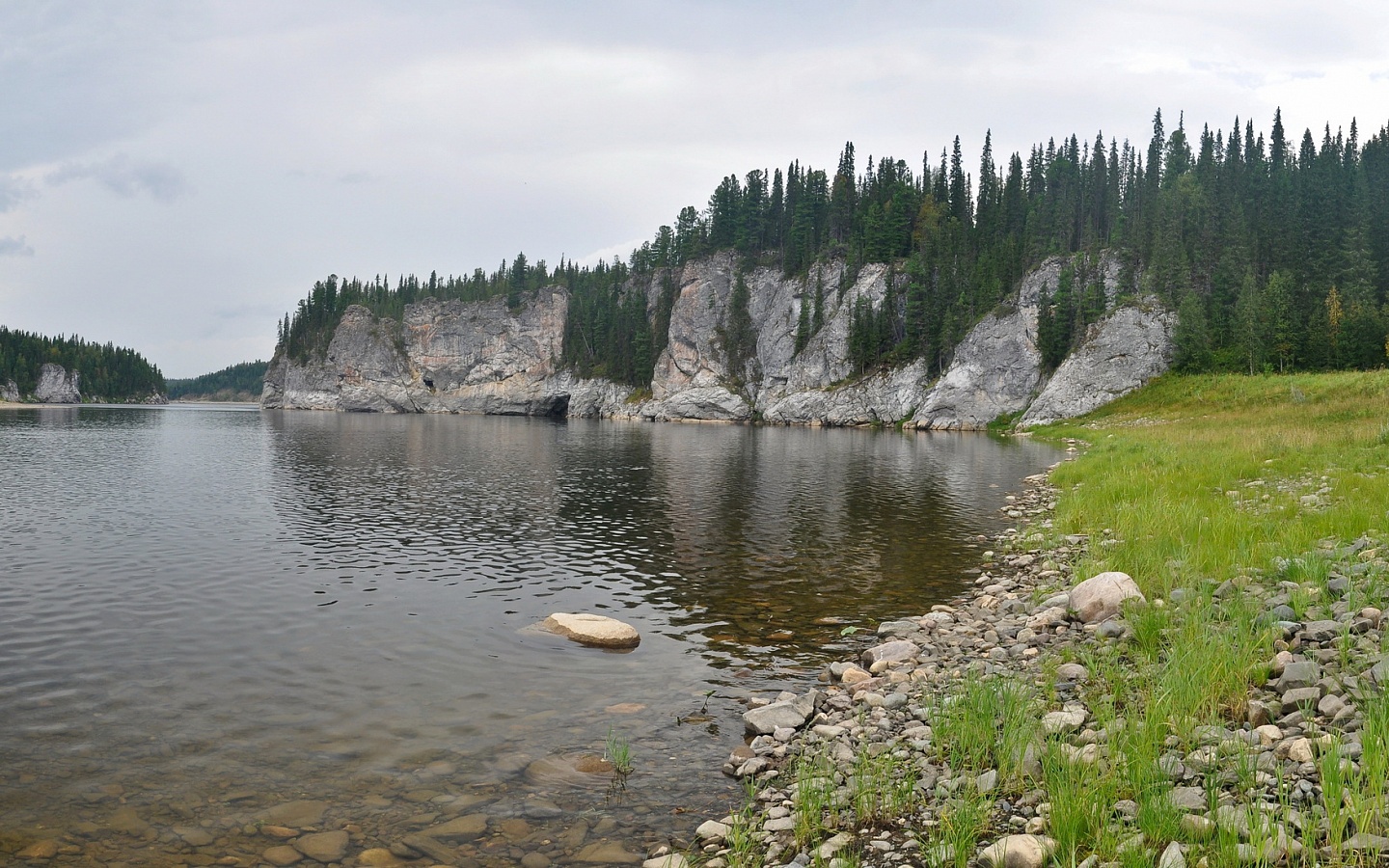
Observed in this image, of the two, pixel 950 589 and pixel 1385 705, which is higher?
pixel 1385 705

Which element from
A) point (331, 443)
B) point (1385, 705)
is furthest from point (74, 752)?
point (331, 443)

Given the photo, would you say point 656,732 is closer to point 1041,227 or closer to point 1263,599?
point 1263,599

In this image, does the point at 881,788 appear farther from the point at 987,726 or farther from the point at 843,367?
the point at 843,367

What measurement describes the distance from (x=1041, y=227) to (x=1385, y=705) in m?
149

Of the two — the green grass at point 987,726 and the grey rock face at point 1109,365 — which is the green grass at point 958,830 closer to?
the green grass at point 987,726

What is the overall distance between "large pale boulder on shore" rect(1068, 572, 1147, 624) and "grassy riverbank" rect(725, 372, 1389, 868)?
1.30 ft

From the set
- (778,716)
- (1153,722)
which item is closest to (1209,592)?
(1153,722)

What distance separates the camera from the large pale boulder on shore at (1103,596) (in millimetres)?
13508

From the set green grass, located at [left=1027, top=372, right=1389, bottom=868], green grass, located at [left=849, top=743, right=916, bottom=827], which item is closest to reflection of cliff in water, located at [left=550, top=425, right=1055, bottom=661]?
green grass, located at [left=1027, top=372, right=1389, bottom=868]

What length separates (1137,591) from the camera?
13.7 meters

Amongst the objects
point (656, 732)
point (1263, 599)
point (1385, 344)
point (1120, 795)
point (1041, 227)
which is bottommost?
point (656, 732)

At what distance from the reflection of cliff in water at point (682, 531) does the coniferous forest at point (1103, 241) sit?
195 feet

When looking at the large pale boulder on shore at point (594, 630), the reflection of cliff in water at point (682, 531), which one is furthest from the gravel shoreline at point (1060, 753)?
the large pale boulder on shore at point (594, 630)

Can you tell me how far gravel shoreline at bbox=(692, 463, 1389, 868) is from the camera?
6.30 metres
